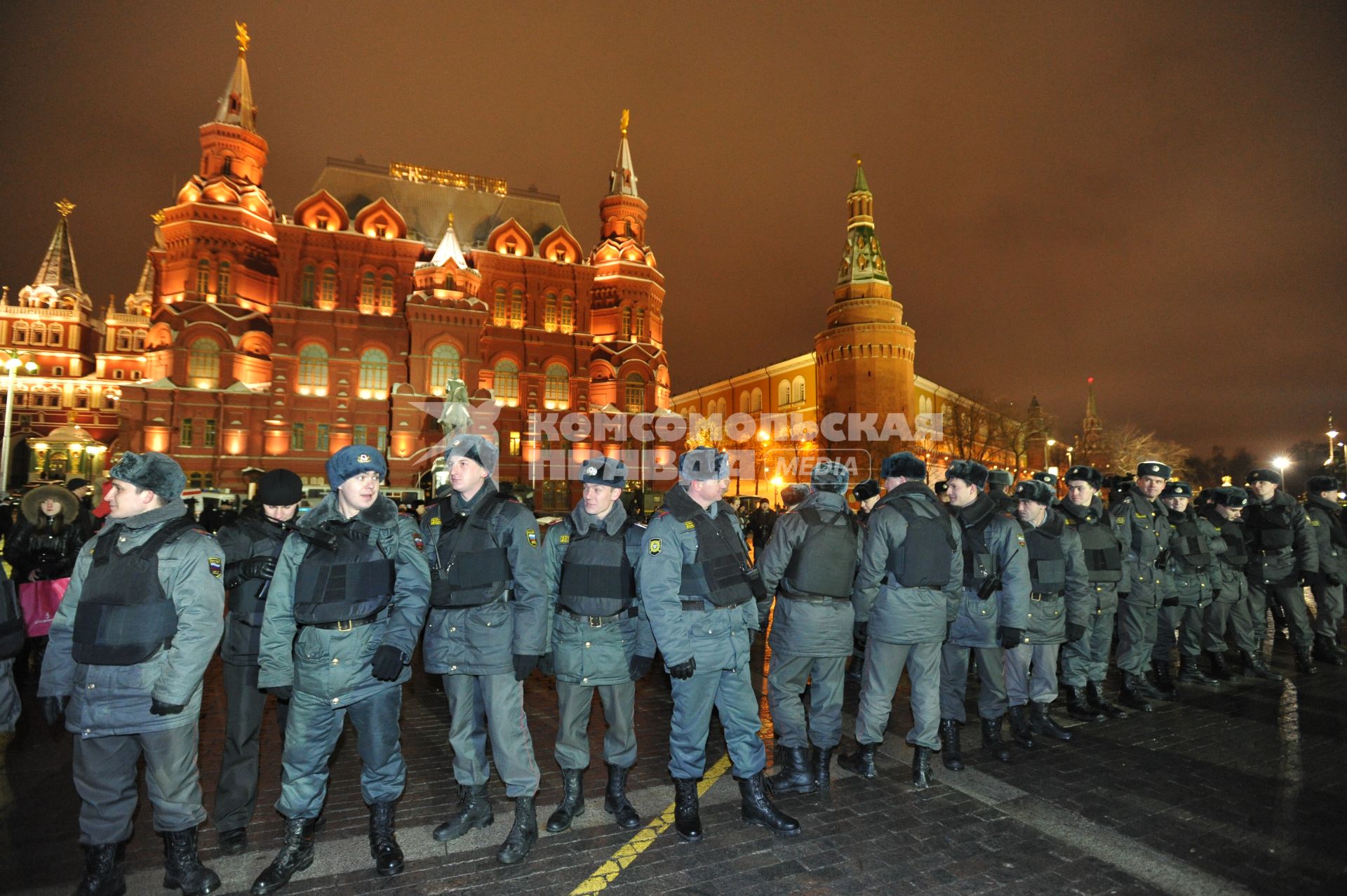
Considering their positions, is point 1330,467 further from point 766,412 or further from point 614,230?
point 766,412

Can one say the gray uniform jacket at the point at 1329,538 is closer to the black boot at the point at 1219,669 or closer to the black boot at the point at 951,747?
the black boot at the point at 1219,669

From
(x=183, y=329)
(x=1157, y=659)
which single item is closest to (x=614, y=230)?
(x=183, y=329)

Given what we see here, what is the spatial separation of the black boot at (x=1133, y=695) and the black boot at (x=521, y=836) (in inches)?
237

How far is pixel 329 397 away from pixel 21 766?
40286mm

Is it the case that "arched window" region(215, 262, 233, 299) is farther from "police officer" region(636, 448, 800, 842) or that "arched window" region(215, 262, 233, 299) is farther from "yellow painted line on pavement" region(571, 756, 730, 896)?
"yellow painted line on pavement" region(571, 756, 730, 896)

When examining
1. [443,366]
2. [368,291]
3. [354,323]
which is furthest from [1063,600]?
[368,291]

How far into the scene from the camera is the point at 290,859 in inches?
147

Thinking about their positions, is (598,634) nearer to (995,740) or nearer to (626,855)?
(626,855)

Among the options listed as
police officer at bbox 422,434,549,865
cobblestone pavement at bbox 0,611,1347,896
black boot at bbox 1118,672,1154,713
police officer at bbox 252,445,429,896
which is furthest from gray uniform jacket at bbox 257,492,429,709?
black boot at bbox 1118,672,1154,713

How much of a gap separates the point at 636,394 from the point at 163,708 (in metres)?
47.0

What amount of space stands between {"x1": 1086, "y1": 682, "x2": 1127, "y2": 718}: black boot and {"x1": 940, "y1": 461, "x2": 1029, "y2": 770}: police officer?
1538 mm

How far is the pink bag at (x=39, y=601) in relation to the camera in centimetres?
685

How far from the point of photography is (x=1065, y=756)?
5582 mm

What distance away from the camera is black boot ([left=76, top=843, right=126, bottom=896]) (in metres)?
3.53
